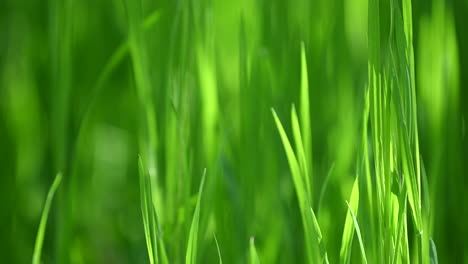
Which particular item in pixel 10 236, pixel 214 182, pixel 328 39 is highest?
pixel 328 39

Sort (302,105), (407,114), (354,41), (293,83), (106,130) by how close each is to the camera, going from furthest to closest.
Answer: (106,130) < (354,41) < (293,83) < (302,105) < (407,114)

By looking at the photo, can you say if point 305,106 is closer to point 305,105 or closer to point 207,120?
point 305,105

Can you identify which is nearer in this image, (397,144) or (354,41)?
(397,144)

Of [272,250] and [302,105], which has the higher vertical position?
[302,105]

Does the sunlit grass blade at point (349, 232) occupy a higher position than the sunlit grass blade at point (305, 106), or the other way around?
the sunlit grass blade at point (305, 106)

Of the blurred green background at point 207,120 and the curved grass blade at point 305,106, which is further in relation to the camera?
the blurred green background at point 207,120

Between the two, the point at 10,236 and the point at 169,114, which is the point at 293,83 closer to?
the point at 169,114

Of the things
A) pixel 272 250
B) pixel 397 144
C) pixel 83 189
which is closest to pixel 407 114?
pixel 397 144
